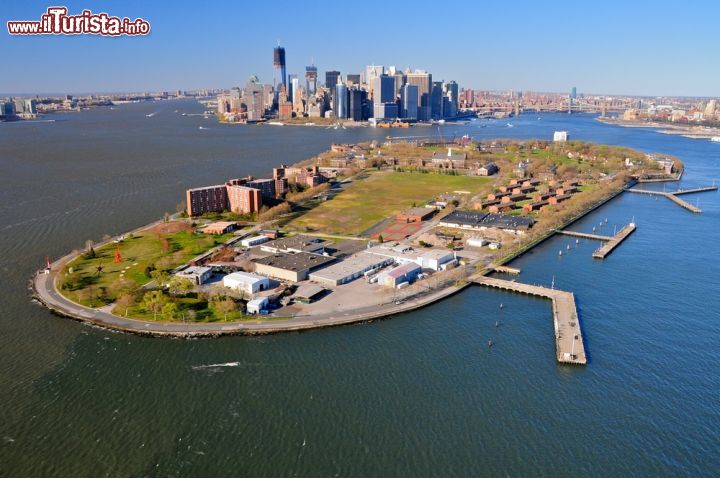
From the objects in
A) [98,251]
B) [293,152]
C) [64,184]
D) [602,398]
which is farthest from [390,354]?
[293,152]

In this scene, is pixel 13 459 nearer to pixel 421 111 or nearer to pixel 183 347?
pixel 183 347

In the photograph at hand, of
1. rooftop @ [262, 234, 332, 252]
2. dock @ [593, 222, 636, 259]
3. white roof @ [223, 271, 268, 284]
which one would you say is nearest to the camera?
white roof @ [223, 271, 268, 284]

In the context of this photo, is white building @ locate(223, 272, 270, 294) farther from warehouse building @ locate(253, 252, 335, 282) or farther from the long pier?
the long pier

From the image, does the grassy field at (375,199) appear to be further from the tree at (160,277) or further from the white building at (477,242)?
the tree at (160,277)

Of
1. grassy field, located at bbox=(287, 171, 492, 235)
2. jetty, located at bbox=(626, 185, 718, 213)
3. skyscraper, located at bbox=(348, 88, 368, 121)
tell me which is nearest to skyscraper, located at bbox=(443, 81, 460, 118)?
skyscraper, located at bbox=(348, 88, 368, 121)

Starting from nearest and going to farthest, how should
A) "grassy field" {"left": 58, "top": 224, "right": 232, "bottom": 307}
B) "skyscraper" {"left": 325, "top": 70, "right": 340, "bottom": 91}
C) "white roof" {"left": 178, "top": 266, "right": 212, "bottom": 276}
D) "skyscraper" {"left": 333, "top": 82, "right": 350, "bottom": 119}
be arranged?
"grassy field" {"left": 58, "top": 224, "right": 232, "bottom": 307} → "white roof" {"left": 178, "top": 266, "right": 212, "bottom": 276} → "skyscraper" {"left": 333, "top": 82, "right": 350, "bottom": 119} → "skyscraper" {"left": 325, "top": 70, "right": 340, "bottom": 91}

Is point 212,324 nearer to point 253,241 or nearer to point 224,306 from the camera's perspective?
point 224,306
